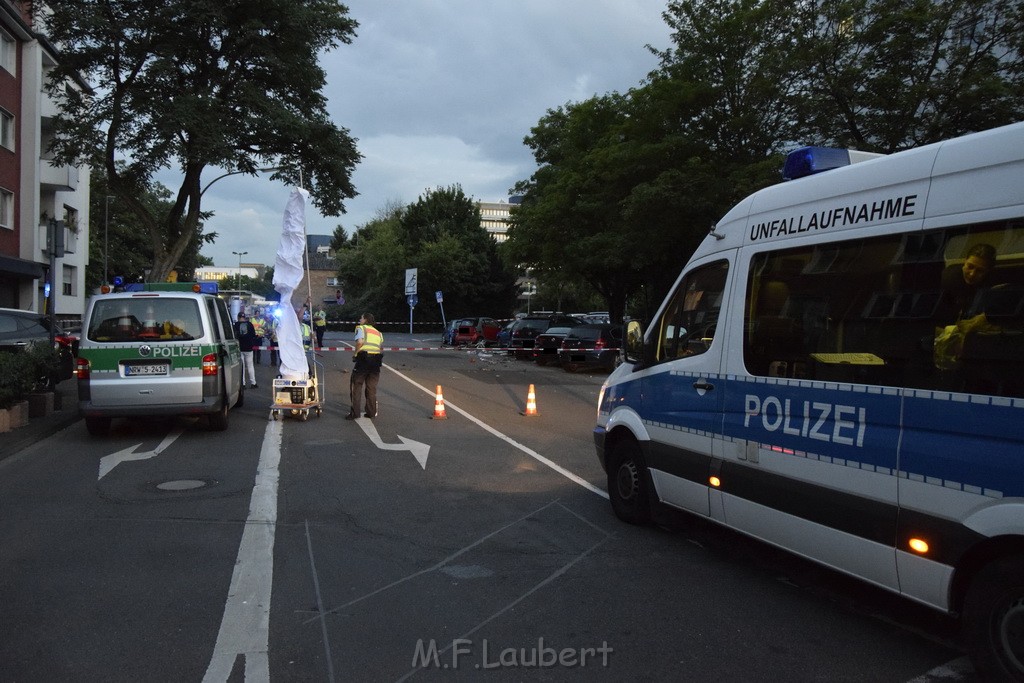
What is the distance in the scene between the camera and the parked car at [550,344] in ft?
85.2

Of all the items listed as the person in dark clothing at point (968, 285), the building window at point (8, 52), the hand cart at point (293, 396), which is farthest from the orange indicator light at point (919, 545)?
the building window at point (8, 52)

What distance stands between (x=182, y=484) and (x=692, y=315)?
523 centimetres

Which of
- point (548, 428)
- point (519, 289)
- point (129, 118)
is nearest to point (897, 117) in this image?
point (548, 428)

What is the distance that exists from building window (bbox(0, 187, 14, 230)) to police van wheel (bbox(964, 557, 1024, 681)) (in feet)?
114

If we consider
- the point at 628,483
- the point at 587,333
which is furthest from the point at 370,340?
the point at 587,333

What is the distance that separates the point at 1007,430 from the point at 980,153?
4.19 feet

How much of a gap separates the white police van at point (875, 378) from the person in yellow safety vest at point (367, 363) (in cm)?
739

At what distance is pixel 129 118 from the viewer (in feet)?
76.4

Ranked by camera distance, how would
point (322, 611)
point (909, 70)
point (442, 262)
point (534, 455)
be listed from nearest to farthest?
point (322, 611)
point (534, 455)
point (909, 70)
point (442, 262)

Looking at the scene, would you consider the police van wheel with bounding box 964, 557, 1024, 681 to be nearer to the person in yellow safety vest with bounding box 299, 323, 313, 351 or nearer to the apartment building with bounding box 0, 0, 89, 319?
the person in yellow safety vest with bounding box 299, 323, 313, 351

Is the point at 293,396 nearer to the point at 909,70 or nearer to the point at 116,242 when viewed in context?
the point at 909,70

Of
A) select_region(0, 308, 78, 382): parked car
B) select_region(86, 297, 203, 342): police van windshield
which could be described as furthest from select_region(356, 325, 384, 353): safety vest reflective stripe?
select_region(0, 308, 78, 382): parked car

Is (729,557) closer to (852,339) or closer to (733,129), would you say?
(852,339)

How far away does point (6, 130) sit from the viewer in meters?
30.8
